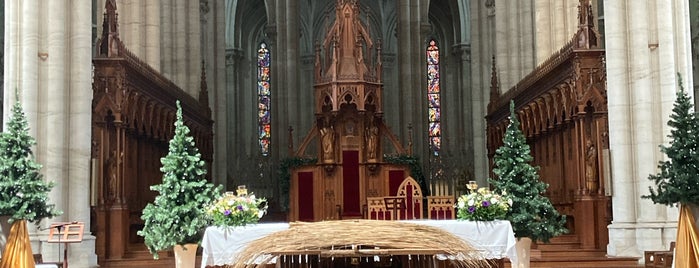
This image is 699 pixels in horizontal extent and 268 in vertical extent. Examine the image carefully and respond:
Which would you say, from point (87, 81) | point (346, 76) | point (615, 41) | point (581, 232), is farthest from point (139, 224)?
point (615, 41)

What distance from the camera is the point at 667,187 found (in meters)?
11.6

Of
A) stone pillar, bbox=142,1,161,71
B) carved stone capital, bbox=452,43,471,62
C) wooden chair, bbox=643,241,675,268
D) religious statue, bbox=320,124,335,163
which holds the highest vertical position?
carved stone capital, bbox=452,43,471,62

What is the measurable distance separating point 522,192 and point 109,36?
844 cm

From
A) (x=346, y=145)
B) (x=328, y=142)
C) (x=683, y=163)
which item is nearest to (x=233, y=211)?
(x=683, y=163)

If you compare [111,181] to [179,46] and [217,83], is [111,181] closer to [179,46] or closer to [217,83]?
[179,46]

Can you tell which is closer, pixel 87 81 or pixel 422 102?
pixel 87 81

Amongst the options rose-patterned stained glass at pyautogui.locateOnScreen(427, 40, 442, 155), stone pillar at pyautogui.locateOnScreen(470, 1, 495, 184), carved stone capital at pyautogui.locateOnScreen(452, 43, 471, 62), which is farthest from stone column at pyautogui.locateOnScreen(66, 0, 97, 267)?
carved stone capital at pyautogui.locateOnScreen(452, 43, 471, 62)

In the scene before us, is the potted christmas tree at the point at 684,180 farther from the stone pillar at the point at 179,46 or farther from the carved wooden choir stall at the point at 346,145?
the stone pillar at the point at 179,46

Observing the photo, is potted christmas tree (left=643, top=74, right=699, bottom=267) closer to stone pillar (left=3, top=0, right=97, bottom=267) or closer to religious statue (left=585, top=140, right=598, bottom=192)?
religious statue (left=585, top=140, right=598, bottom=192)

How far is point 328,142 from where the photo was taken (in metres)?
22.7

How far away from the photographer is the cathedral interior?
15.9 metres

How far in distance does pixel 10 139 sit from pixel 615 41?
10.3m

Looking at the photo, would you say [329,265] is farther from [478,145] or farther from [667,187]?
[478,145]

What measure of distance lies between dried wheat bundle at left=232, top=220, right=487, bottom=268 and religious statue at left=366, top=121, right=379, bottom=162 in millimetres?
16726
